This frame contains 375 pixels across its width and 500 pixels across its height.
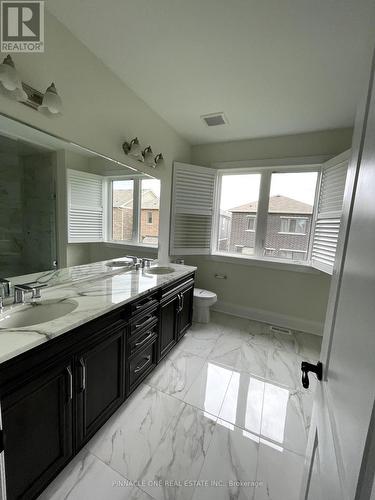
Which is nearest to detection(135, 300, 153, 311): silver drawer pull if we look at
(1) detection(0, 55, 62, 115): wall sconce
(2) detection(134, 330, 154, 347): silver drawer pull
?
(2) detection(134, 330, 154, 347): silver drawer pull

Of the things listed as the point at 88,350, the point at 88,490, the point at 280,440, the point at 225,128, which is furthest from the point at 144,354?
the point at 225,128

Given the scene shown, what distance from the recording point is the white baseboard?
295 cm

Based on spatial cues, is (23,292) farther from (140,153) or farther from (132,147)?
(140,153)

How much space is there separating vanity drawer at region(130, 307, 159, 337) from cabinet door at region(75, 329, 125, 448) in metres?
0.11

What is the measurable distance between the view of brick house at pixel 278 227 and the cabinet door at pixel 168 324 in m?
1.60

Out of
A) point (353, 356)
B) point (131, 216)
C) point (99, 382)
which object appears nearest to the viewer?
point (353, 356)

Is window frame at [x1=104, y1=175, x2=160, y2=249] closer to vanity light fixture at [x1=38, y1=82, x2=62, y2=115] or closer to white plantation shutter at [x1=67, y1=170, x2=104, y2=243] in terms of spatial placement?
white plantation shutter at [x1=67, y1=170, x2=104, y2=243]

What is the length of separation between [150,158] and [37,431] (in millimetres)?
2362

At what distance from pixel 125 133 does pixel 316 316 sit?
3.21 meters

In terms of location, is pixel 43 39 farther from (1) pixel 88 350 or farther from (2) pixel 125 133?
(1) pixel 88 350

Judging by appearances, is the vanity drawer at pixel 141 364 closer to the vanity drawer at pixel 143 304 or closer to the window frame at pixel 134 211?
the vanity drawer at pixel 143 304

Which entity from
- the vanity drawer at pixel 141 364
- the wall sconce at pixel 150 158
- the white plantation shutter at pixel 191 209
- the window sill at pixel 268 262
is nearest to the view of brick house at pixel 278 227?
the window sill at pixel 268 262

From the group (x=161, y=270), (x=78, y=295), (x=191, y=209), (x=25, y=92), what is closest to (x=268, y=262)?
(x=191, y=209)

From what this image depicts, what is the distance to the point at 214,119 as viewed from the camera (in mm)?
2586
